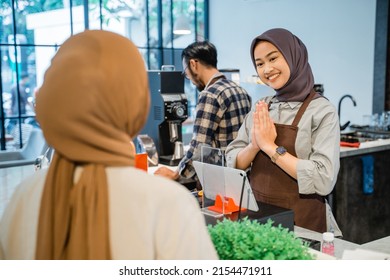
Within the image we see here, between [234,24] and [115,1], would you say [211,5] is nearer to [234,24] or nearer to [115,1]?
[234,24]

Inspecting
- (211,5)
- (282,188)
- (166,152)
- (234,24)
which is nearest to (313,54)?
(234,24)

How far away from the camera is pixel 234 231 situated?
1207 millimetres

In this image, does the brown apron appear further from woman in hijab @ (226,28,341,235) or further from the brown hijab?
the brown hijab

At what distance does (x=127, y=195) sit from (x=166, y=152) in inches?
95.2

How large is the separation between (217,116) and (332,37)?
4.76 meters

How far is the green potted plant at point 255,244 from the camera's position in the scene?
1153 mm

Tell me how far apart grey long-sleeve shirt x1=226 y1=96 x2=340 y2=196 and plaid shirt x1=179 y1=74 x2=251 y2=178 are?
2.07ft

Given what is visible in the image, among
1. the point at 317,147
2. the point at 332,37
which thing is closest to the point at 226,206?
the point at 317,147

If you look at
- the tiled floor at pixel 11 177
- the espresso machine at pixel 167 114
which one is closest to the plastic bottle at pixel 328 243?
the espresso machine at pixel 167 114

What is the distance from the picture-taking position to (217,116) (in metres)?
2.53

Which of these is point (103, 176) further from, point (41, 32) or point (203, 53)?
point (41, 32)

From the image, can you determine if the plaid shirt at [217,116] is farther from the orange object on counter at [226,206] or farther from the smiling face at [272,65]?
the orange object on counter at [226,206]

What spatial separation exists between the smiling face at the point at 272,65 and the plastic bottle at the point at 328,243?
2.16 ft

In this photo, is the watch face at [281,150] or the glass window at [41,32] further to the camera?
the glass window at [41,32]
